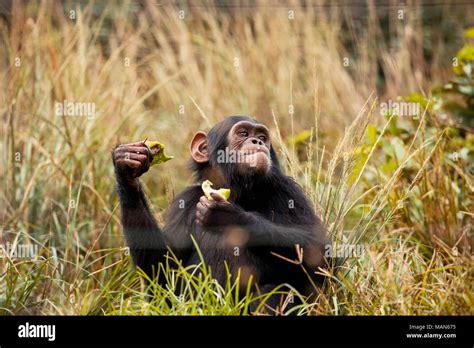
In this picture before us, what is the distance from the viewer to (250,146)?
20.9 feet

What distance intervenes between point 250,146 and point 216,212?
30.3 inches

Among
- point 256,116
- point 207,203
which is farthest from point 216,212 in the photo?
point 256,116

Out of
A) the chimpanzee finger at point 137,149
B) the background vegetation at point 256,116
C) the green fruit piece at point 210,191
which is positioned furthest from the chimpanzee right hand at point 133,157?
the background vegetation at point 256,116

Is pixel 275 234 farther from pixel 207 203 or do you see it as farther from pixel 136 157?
pixel 136 157

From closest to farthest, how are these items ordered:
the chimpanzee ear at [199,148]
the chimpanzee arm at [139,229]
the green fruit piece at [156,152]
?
1. the green fruit piece at [156,152]
2. the chimpanzee arm at [139,229]
3. the chimpanzee ear at [199,148]

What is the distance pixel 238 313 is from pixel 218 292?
20cm

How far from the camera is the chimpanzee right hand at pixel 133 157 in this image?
603 cm

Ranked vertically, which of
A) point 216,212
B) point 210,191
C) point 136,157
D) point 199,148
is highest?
point 199,148

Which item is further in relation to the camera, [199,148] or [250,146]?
[199,148]

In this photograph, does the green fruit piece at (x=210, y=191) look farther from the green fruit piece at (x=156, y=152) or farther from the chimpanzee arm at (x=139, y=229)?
the chimpanzee arm at (x=139, y=229)

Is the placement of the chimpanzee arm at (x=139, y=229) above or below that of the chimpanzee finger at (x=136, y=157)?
below

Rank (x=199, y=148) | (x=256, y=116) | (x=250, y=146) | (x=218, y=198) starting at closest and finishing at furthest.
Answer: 1. (x=218, y=198)
2. (x=250, y=146)
3. (x=199, y=148)
4. (x=256, y=116)

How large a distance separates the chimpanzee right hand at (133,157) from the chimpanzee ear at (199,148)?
2.30 feet

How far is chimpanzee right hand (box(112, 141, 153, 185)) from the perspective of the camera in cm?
603
